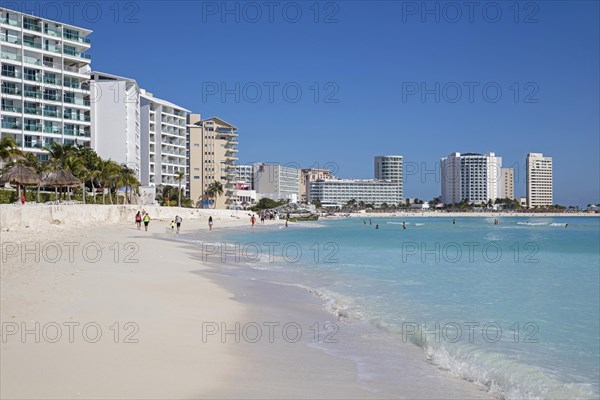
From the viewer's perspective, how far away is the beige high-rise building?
117 m

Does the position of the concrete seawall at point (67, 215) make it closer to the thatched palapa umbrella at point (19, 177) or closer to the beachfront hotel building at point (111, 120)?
the thatched palapa umbrella at point (19, 177)

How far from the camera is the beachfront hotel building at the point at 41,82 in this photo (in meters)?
61.6

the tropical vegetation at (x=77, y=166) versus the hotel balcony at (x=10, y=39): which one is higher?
the hotel balcony at (x=10, y=39)

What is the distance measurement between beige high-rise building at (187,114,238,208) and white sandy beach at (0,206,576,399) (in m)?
104

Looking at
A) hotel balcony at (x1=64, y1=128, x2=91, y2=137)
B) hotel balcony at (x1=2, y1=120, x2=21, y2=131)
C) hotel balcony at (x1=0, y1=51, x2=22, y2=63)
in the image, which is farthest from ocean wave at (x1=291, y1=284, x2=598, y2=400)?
hotel balcony at (x1=0, y1=51, x2=22, y2=63)

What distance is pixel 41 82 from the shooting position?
211 ft

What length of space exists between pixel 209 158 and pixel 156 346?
11252cm

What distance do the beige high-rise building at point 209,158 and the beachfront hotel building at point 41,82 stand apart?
47.0 metres

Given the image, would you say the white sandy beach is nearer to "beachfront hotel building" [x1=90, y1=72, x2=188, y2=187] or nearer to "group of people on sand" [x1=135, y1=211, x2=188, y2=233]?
"group of people on sand" [x1=135, y1=211, x2=188, y2=233]

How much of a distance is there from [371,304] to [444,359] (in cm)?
492

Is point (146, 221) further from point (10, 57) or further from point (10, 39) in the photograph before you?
point (10, 39)

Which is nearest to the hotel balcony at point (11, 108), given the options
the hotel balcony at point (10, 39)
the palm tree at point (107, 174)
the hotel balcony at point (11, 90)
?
the hotel balcony at point (11, 90)

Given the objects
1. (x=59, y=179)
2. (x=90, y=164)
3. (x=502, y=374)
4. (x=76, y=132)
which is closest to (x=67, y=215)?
(x=59, y=179)

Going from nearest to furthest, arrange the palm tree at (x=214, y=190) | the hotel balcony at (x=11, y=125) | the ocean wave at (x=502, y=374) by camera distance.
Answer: the ocean wave at (x=502, y=374) → the hotel balcony at (x=11, y=125) → the palm tree at (x=214, y=190)
